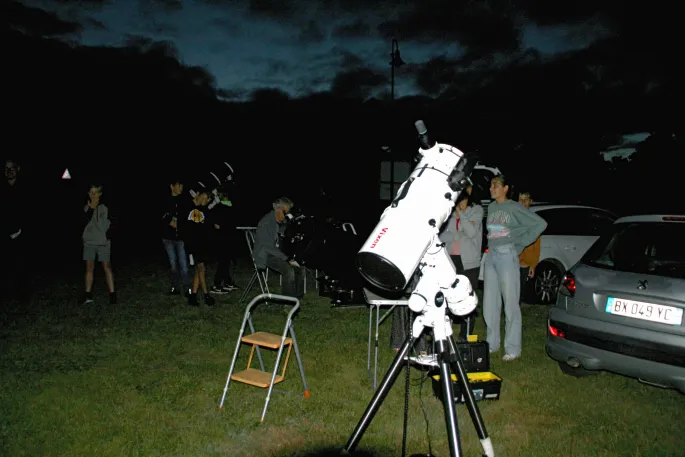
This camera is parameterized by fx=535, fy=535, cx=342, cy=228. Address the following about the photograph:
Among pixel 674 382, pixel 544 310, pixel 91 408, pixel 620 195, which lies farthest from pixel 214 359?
pixel 620 195

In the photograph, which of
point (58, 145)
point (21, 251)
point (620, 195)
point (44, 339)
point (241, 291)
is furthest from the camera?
point (58, 145)

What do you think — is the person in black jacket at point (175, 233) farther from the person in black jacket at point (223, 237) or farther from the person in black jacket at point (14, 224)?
the person in black jacket at point (14, 224)

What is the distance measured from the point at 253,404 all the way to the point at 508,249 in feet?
10.4

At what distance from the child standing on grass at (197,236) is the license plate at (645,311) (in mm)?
6199

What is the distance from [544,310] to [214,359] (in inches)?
222

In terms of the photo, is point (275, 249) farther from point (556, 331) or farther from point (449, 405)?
point (449, 405)

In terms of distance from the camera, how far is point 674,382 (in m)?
4.15

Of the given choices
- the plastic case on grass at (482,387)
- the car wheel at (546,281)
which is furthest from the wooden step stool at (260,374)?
the car wheel at (546,281)

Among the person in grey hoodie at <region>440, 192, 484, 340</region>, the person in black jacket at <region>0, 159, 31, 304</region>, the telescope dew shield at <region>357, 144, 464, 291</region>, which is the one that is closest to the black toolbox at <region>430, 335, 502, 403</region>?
the person in grey hoodie at <region>440, 192, 484, 340</region>

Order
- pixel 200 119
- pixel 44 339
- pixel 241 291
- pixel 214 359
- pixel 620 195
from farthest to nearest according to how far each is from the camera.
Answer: pixel 200 119
pixel 620 195
pixel 241 291
pixel 44 339
pixel 214 359

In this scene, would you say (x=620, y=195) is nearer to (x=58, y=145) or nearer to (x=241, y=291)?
(x=241, y=291)

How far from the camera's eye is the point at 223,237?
31.8ft

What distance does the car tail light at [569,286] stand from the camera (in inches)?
195

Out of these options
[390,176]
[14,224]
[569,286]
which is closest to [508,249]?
[569,286]
